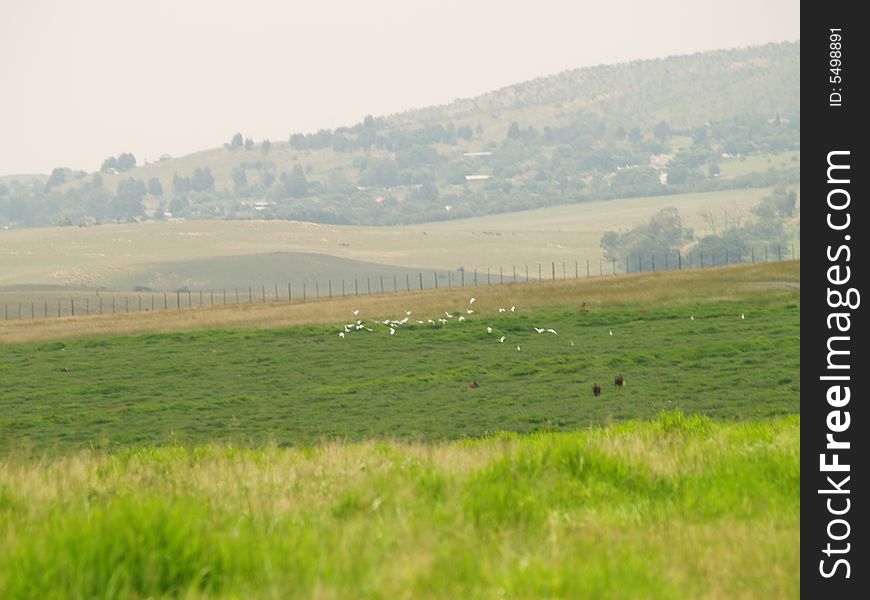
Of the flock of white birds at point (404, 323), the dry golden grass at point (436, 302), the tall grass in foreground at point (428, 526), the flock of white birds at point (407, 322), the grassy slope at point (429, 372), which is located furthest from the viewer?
the dry golden grass at point (436, 302)

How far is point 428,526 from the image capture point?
9.97 meters

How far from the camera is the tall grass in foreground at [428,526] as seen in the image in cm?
825

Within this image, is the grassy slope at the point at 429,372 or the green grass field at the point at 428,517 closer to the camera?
the green grass field at the point at 428,517

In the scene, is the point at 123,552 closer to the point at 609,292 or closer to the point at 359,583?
the point at 359,583

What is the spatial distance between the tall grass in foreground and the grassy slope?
2063cm

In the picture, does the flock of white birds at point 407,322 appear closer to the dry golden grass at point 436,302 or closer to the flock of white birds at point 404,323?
the flock of white birds at point 404,323

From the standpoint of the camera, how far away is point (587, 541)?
9898 mm

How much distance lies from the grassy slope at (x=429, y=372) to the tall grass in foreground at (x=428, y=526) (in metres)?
20.6

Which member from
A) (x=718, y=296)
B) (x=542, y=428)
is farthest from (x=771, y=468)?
(x=718, y=296)

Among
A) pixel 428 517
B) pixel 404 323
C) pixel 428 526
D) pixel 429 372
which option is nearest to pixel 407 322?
pixel 404 323
